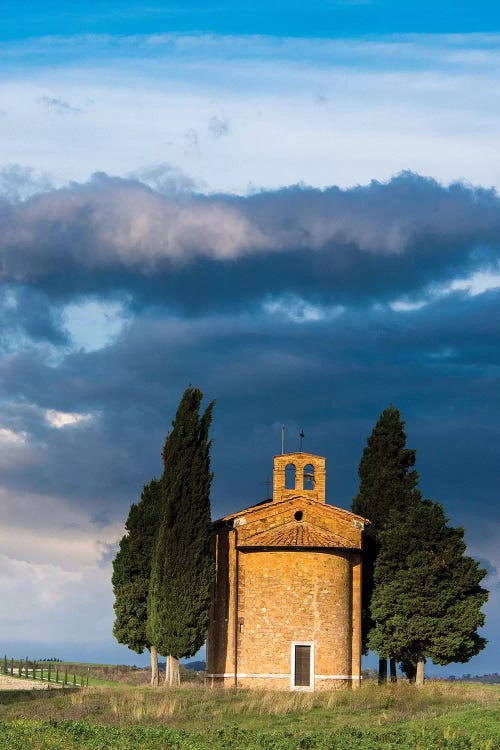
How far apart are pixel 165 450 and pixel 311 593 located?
887cm

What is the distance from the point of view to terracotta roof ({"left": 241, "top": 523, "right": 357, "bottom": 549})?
50.3m

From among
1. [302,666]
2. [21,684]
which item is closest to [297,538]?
[302,666]

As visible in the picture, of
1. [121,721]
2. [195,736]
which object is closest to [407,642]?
[121,721]

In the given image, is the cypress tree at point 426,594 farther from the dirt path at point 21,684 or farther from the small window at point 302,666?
the dirt path at point 21,684

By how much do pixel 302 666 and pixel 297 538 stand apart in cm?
520

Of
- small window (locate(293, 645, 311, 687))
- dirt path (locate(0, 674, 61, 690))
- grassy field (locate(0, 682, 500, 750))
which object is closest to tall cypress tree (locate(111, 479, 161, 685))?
dirt path (locate(0, 674, 61, 690))

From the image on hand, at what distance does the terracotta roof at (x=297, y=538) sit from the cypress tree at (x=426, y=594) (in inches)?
104

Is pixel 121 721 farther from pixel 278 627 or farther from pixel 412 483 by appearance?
pixel 412 483

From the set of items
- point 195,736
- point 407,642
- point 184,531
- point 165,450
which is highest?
point 165,450

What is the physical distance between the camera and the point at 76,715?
4194 centimetres

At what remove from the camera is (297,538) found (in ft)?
166

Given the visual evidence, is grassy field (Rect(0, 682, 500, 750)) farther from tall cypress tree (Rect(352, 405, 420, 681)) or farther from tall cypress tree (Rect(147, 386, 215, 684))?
tall cypress tree (Rect(352, 405, 420, 681))

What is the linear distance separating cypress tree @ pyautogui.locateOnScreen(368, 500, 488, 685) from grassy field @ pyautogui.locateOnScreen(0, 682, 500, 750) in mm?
2486

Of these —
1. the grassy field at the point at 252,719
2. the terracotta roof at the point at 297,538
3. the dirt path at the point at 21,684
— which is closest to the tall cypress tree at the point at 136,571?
the dirt path at the point at 21,684
